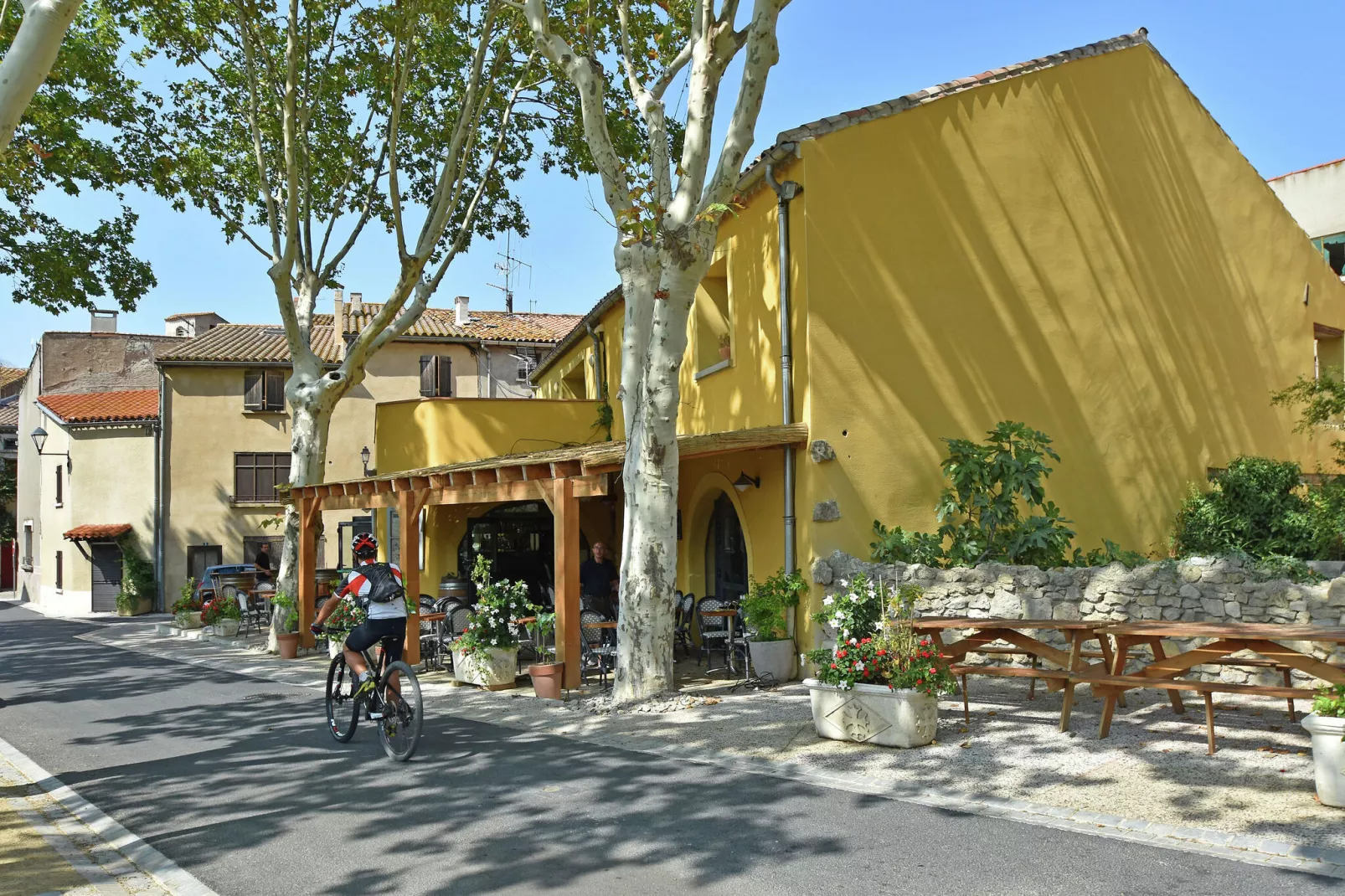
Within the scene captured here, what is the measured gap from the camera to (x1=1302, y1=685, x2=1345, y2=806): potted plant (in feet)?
19.5

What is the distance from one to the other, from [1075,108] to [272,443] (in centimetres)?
2596

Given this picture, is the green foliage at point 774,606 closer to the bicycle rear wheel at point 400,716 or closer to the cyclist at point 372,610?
the cyclist at point 372,610

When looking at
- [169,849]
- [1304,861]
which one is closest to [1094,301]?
[1304,861]

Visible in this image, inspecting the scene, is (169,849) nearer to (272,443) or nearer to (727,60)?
(727,60)

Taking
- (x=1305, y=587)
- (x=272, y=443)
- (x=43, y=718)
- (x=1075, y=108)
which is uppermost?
(x=1075, y=108)

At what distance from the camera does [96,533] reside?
31.5 metres

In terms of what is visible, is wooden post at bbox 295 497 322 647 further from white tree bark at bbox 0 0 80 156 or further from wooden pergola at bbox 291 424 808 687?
white tree bark at bbox 0 0 80 156

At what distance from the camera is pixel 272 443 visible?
3275cm

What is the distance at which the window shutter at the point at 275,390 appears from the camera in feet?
107

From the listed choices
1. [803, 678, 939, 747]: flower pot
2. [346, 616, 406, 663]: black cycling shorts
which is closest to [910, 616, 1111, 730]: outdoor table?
[803, 678, 939, 747]: flower pot

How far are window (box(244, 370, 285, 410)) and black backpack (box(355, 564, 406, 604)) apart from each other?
85.1ft

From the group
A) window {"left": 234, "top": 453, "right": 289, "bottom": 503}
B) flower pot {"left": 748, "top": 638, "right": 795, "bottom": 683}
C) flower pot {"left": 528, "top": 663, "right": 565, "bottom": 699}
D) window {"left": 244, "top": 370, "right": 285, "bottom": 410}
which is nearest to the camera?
flower pot {"left": 528, "top": 663, "right": 565, "bottom": 699}

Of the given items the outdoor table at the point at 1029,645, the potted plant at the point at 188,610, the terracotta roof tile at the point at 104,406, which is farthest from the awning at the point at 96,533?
the outdoor table at the point at 1029,645

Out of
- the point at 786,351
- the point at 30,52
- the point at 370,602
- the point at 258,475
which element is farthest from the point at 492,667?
the point at 258,475
